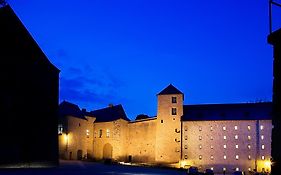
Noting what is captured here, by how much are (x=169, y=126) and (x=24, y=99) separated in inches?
1791

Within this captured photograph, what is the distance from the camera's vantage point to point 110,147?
299 feet

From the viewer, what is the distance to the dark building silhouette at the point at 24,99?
4325 cm

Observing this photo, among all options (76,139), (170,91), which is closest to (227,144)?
(170,91)

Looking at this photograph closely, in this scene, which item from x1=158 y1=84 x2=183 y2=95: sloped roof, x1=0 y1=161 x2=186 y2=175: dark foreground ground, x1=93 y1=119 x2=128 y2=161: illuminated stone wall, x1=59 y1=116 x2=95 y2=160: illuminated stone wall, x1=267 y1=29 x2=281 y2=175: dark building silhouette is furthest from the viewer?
x1=158 y1=84 x2=183 y2=95: sloped roof

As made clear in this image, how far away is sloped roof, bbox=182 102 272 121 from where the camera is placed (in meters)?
85.6

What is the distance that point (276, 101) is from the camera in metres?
6.68

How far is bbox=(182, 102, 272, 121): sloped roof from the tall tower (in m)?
2.27

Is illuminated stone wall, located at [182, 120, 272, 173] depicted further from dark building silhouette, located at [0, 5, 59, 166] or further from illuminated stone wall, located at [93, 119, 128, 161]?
dark building silhouette, located at [0, 5, 59, 166]

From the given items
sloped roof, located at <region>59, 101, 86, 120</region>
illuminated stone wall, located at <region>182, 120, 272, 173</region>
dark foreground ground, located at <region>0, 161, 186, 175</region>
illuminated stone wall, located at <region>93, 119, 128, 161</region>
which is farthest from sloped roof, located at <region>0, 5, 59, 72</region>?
illuminated stone wall, located at <region>182, 120, 272, 173</region>

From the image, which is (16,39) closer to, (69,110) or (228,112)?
(69,110)

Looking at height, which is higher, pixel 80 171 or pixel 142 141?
pixel 142 141

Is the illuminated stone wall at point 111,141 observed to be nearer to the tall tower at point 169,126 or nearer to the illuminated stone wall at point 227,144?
the tall tower at point 169,126

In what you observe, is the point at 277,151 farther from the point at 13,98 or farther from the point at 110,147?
the point at 110,147

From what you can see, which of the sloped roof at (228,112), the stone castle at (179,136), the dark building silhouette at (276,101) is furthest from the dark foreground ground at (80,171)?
the sloped roof at (228,112)
